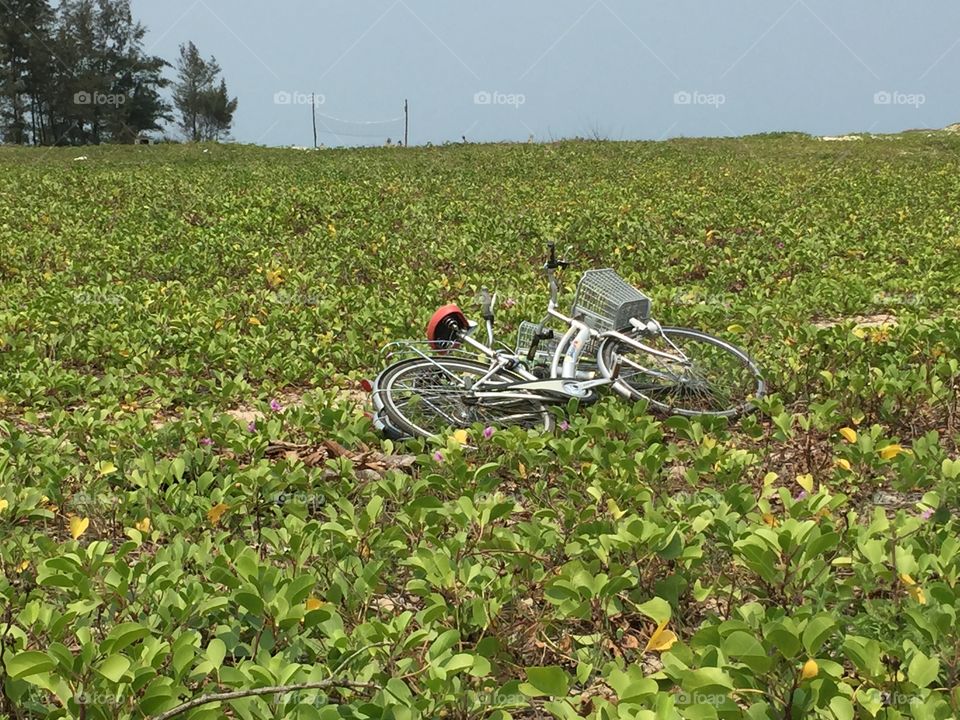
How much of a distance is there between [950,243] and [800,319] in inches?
221

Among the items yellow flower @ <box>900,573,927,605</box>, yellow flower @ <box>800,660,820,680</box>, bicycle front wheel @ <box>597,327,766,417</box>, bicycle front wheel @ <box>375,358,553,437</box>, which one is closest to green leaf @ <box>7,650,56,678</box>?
yellow flower @ <box>800,660,820,680</box>

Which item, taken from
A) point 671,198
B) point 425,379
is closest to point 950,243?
point 671,198

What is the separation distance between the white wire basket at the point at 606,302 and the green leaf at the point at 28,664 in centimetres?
421

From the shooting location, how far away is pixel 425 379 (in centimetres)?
606

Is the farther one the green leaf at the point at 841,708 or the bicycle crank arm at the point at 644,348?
the bicycle crank arm at the point at 644,348

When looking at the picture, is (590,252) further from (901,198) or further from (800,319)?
(901,198)

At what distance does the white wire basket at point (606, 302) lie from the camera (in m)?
5.87

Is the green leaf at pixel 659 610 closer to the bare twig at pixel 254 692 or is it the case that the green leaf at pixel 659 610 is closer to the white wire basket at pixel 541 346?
the bare twig at pixel 254 692

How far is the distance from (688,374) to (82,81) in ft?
207

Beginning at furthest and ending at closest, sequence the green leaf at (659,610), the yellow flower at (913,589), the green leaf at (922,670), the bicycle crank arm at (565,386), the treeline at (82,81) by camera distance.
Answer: the treeline at (82,81), the bicycle crank arm at (565,386), the yellow flower at (913,589), the green leaf at (659,610), the green leaf at (922,670)

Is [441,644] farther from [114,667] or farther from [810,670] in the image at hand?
[810,670]

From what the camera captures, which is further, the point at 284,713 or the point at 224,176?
the point at 224,176

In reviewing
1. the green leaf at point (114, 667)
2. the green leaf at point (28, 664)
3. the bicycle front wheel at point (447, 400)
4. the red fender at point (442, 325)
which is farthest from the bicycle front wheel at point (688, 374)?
the green leaf at point (28, 664)

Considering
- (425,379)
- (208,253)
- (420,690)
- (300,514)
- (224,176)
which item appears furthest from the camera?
(224,176)
